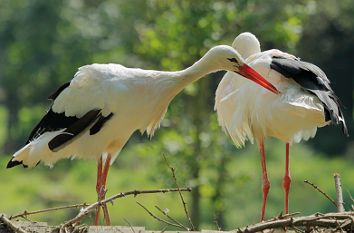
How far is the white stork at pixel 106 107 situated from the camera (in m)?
7.75

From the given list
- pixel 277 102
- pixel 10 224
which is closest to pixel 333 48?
pixel 277 102

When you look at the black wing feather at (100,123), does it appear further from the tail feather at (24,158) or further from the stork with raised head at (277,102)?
the stork with raised head at (277,102)

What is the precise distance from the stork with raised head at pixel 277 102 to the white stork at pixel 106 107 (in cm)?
23

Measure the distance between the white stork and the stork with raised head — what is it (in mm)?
230

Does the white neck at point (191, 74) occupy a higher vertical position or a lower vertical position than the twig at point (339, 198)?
higher

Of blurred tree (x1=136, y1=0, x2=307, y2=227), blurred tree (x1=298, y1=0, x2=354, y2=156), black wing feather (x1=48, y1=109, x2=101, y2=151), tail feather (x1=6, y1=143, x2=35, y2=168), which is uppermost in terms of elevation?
blurred tree (x1=298, y1=0, x2=354, y2=156)

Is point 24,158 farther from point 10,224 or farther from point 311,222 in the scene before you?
point 311,222

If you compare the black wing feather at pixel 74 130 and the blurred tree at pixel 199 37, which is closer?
the black wing feather at pixel 74 130

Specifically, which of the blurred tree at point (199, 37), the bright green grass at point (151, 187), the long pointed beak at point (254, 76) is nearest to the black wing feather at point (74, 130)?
the long pointed beak at point (254, 76)

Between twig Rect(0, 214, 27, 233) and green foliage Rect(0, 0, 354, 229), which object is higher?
green foliage Rect(0, 0, 354, 229)

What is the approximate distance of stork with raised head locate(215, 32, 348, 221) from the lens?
7648 mm

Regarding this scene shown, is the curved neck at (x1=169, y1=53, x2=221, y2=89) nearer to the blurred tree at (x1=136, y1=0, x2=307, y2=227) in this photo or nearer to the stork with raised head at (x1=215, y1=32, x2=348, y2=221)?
the stork with raised head at (x1=215, y1=32, x2=348, y2=221)

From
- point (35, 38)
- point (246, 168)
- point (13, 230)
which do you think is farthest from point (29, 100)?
point (13, 230)

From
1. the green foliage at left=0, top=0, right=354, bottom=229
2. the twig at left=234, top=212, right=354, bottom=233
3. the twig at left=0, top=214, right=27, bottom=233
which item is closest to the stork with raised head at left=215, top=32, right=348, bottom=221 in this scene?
the twig at left=234, top=212, right=354, bottom=233
